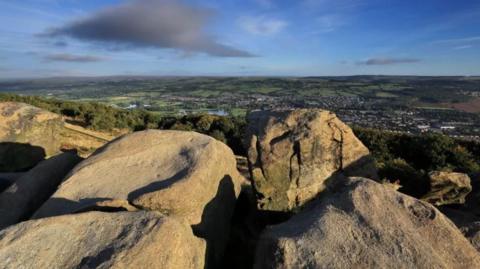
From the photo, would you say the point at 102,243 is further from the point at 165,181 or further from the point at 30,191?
the point at 30,191

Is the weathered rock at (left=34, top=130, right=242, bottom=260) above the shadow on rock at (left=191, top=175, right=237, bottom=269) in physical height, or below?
above

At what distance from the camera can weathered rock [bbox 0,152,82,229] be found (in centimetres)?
925

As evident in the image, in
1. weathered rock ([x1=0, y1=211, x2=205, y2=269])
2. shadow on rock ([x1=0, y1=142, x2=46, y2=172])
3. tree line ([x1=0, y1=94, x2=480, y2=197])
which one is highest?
weathered rock ([x1=0, y1=211, x2=205, y2=269])

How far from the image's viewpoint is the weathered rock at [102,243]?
5.73 m

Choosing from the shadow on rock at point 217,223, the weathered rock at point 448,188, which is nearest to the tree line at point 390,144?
the weathered rock at point 448,188

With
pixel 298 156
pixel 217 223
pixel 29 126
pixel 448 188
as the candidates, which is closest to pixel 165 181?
pixel 217 223

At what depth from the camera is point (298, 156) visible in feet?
32.7

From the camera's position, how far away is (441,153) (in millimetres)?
25047

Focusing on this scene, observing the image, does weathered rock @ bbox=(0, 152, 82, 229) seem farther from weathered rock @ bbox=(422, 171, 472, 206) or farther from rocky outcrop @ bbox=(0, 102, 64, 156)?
weathered rock @ bbox=(422, 171, 472, 206)

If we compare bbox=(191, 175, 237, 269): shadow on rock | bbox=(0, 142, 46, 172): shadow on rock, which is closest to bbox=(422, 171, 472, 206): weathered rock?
bbox=(191, 175, 237, 269): shadow on rock

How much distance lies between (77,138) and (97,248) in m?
21.1

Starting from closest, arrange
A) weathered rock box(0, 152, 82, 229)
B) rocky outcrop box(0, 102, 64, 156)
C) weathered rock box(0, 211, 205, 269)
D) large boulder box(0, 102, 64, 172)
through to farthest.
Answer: weathered rock box(0, 211, 205, 269) < weathered rock box(0, 152, 82, 229) < large boulder box(0, 102, 64, 172) < rocky outcrop box(0, 102, 64, 156)

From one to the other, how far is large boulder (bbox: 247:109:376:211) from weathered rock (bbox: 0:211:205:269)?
344cm

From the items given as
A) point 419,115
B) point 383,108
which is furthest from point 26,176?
point 383,108
